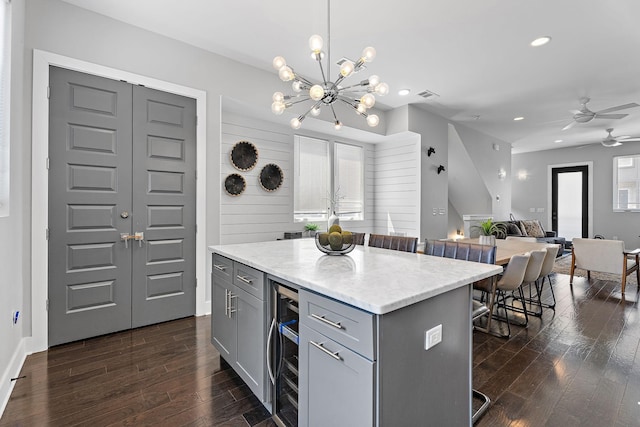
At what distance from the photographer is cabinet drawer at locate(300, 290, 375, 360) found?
111cm

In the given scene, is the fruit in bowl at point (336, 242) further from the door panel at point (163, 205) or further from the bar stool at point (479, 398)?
the door panel at point (163, 205)

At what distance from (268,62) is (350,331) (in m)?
3.68

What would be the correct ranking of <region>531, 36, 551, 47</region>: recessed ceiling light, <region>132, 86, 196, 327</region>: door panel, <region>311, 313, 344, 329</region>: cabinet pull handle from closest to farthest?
1. <region>311, 313, 344, 329</region>: cabinet pull handle
2. <region>132, 86, 196, 327</region>: door panel
3. <region>531, 36, 551, 47</region>: recessed ceiling light

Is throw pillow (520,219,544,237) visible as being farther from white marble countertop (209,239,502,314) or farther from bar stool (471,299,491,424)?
white marble countertop (209,239,502,314)

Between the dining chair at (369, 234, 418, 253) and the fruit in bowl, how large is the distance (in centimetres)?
78

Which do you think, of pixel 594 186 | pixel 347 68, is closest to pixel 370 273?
pixel 347 68

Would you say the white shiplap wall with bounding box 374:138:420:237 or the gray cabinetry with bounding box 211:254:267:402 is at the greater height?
the white shiplap wall with bounding box 374:138:420:237

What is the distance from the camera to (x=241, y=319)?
1979mm

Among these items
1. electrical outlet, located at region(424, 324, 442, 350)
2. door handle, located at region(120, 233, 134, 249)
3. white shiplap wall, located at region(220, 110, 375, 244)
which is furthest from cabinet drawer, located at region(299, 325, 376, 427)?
white shiplap wall, located at region(220, 110, 375, 244)

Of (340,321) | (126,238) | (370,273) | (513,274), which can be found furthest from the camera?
(126,238)

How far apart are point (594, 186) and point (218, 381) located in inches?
441

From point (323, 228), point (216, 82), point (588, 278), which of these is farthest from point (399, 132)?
point (588, 278)

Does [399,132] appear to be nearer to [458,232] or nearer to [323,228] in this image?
[323,228]

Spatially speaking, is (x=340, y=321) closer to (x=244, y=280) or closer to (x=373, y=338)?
(x=373, y=338)
